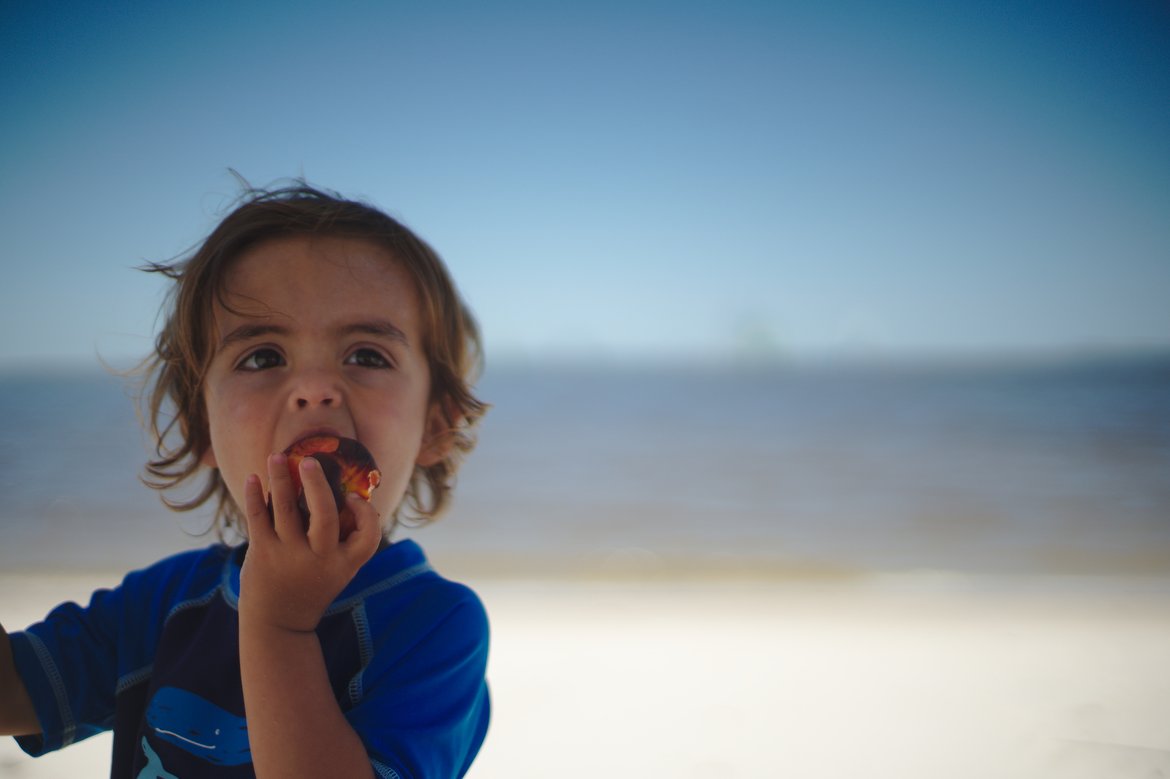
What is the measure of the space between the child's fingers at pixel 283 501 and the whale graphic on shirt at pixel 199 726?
1.11 ft

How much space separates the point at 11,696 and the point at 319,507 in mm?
669

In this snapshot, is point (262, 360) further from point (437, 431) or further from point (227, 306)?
point (437, 431)

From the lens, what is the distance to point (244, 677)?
32.7 inches

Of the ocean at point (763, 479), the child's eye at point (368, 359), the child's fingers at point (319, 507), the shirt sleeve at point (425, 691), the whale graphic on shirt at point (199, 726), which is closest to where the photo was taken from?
the child's fingers at point (319, 507)

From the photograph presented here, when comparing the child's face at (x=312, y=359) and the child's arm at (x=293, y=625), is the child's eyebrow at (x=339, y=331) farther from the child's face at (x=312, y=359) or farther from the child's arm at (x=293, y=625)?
the child's arm at (x=293, y=625)

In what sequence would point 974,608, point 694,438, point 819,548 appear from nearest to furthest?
point 974,608 < point 819,548 < point 694,438

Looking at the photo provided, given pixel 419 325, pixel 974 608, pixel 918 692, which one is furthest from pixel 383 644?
pixel 974 608

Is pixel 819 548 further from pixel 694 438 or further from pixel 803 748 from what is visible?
pixel 694 438

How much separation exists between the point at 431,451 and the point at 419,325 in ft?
0.85

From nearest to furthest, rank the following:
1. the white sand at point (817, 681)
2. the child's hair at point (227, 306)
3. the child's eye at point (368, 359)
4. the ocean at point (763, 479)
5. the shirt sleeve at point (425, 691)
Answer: the shirt sleeve at point (425, 691), the child's eye at point (368, 359), the child's hair at point (227, 306), the white sand at point (817, 681), the ocean at point (763, 479)

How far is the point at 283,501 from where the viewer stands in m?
0.81

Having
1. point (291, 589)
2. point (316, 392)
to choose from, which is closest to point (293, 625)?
point (291, 589)

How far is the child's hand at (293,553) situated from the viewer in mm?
808

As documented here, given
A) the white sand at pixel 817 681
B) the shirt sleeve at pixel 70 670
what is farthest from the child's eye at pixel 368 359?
the white sand at pixel 817 681
